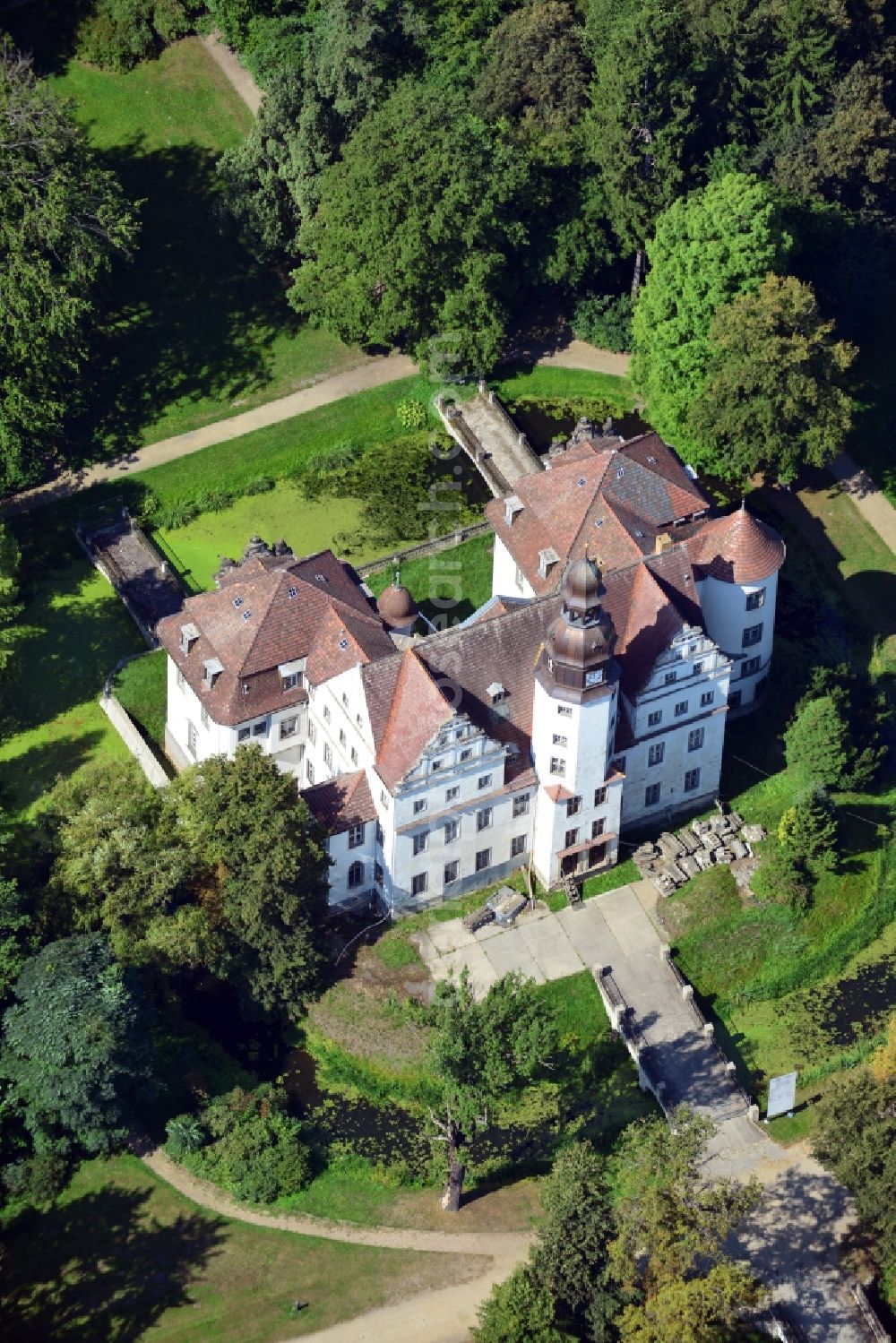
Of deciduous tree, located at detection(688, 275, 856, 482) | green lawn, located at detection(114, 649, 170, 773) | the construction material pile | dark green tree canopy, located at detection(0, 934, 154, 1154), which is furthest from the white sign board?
deciduous tree, located at detection(688, 275, 856, 482)

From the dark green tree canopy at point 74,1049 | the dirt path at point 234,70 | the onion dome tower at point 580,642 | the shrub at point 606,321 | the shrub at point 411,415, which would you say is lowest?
the dark green tree canopy at point 74,1049

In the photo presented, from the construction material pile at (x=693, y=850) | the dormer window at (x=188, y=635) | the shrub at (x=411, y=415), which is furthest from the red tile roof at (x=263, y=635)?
the shrub at (x=411, y=415)

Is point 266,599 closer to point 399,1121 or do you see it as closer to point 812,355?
point 399,1121

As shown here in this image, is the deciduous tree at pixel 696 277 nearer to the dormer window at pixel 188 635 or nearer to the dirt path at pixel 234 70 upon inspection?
the dormer window at pixel 188 635

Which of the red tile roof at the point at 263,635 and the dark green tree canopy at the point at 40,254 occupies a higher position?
the dark green tree canopy at the point at 40,254

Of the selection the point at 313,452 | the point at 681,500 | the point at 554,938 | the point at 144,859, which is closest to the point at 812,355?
the point at 681,500

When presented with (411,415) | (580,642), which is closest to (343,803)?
(580,642)
